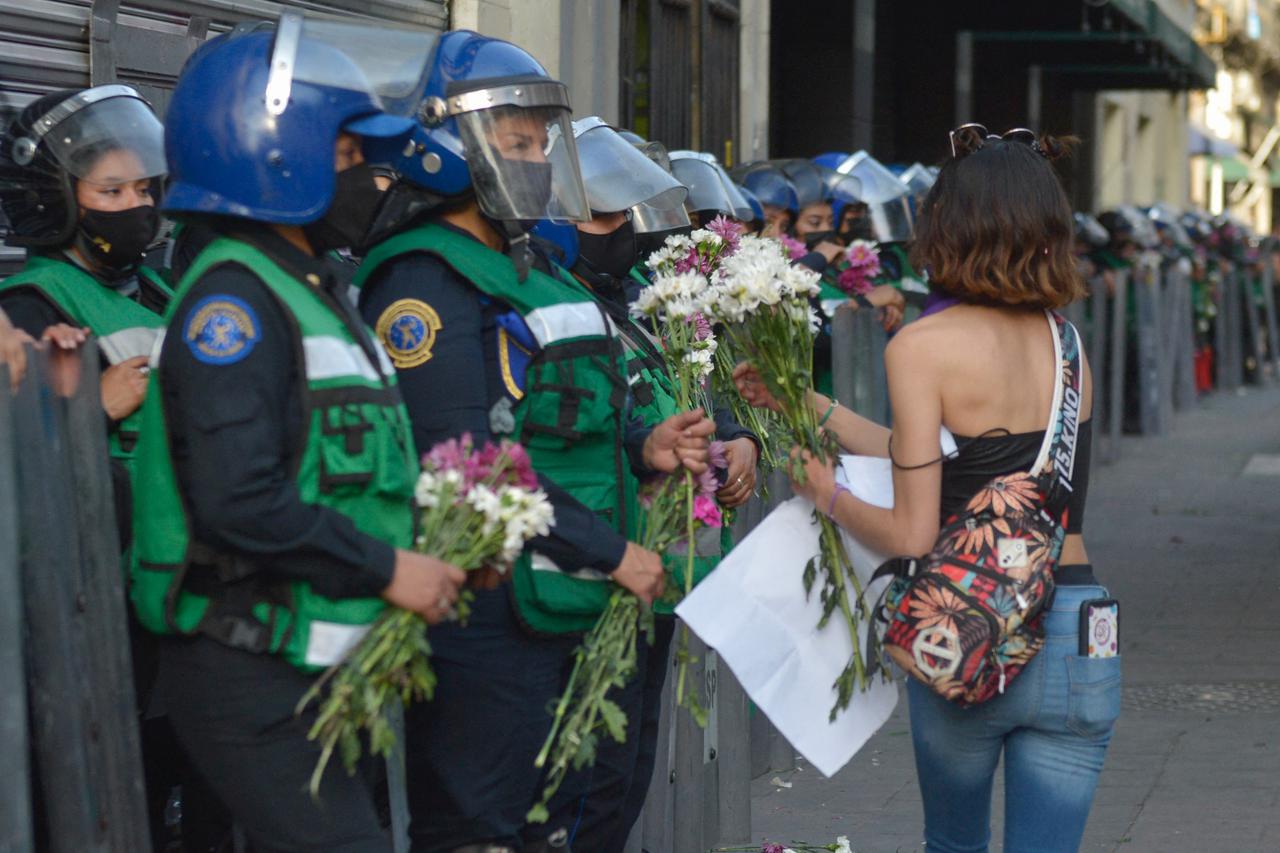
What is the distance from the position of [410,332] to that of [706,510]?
77 centimetres

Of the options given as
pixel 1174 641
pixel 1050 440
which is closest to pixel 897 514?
pixel 1050 440

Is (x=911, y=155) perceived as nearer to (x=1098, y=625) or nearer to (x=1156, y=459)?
(x=1156, y=459)

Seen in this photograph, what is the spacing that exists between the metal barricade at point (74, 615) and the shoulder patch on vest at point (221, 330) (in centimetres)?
27

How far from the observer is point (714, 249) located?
4957 mm

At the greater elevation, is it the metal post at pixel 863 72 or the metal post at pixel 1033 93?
the metal post at pixel 1033 93

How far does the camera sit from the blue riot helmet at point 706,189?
6.79 m

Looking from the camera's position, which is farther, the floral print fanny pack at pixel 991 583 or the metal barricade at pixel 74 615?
the floral print fanny pack at pixel 991 583

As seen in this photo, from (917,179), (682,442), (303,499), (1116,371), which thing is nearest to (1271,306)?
(1116,371)

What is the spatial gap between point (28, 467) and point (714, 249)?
2.31 meters

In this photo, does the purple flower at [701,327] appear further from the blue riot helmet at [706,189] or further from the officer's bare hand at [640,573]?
the blue riot helmet at [706,189]

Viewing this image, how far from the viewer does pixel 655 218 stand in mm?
5379

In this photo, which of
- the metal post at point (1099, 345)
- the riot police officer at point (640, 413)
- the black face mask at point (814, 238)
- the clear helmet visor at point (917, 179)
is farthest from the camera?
the metal post at point (1099, 345)

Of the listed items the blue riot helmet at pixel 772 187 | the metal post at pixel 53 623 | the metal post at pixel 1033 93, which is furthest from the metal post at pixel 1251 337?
the metal post at pixel 53 623

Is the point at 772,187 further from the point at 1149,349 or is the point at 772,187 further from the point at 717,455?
the point at 1149,349
